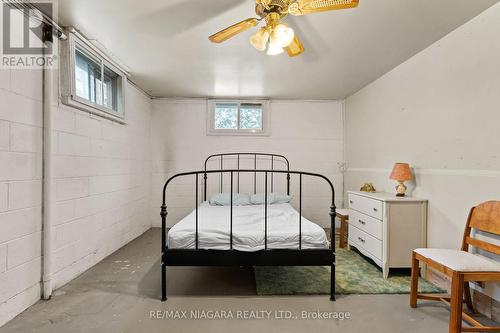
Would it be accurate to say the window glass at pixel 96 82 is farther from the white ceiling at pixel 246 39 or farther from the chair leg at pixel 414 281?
the chair leg at pixel 414 281

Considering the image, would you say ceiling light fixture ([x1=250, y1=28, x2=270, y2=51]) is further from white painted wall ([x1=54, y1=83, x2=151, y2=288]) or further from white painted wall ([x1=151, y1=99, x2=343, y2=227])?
white painted wall ([x1=151, y1=99, x2=343, y2=227])

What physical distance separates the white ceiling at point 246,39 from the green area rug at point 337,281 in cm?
221

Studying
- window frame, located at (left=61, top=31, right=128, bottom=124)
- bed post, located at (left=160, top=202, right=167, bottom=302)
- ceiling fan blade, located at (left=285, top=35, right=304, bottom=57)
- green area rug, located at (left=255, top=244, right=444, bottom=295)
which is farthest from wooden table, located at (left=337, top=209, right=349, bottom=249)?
window frame, located at (left=61, top=31, right=128, bottom=124)

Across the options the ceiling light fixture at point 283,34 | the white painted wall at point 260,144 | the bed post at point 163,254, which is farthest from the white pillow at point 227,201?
the ceiling light fixture at point 283,34

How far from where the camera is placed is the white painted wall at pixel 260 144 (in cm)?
435

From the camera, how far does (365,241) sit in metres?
2.73

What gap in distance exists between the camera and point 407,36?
7.40ft

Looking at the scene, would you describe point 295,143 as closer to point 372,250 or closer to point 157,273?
point 372,250

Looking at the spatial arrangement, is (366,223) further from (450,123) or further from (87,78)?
(87,78)

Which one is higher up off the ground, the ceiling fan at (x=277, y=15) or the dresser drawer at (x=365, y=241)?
the ceiling fan at (x=277, y=15)

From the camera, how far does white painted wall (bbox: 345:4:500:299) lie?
6.09 ft

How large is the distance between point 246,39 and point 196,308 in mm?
2320

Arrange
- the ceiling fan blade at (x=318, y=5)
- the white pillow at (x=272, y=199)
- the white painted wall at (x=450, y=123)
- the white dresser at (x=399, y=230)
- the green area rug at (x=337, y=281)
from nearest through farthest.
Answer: the ceiling fan blade at (x=318, y=5), the white painted wall at (x=450, y=123), the green area rug at (x=337, y=281), the white dresser at (x=399, y=230), the white pillow at (x=272, y=199)

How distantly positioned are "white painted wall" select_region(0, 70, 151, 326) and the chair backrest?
3225 millimetres
